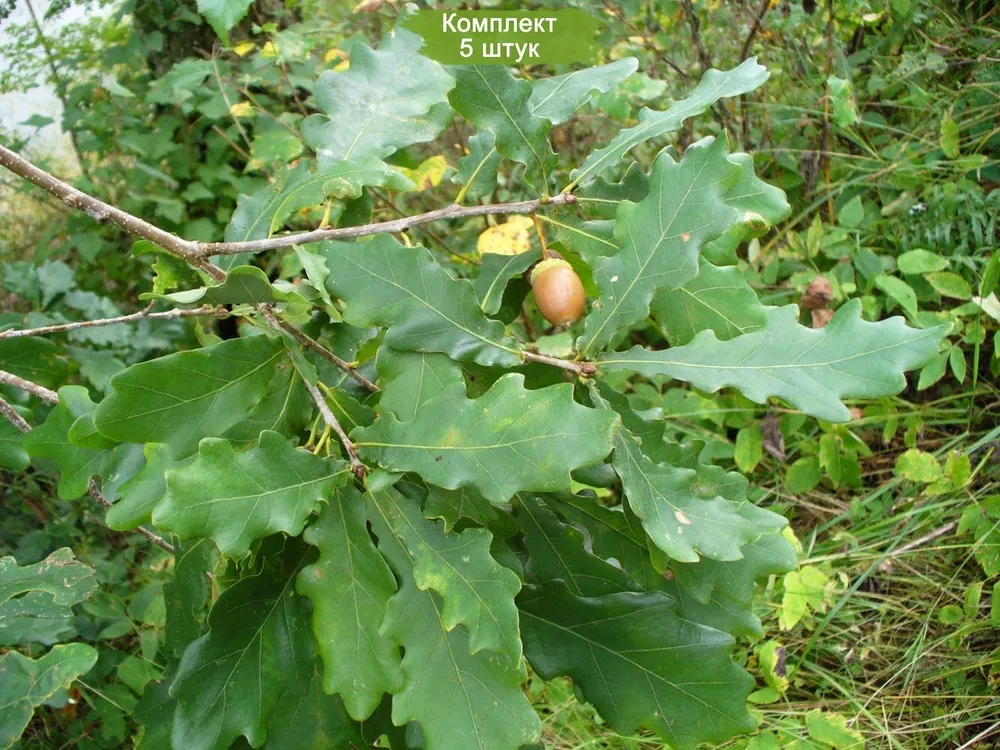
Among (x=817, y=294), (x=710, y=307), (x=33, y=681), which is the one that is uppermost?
(x=710, y=307)

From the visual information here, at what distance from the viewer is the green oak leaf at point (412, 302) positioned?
0.80 metres

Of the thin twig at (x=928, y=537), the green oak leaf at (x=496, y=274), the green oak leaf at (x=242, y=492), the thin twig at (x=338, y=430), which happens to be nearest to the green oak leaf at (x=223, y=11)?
the green oak leaf at (x=496, y=274)

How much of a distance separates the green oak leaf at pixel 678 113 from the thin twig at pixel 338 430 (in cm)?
37

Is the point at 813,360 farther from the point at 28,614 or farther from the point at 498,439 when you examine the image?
the point at 28,614

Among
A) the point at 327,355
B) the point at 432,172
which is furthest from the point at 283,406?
the point at 432,172

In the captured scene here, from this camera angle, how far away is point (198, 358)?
80cm

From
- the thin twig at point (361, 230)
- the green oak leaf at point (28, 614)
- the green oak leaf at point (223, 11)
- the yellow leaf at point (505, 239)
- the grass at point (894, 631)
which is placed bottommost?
the grass at point (894, 631)

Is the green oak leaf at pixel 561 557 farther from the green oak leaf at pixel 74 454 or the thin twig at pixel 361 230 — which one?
the green oak leaf at pixel 74 454

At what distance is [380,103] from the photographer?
101 centimetres

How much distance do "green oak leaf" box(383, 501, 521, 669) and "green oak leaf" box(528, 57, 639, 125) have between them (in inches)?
19.1

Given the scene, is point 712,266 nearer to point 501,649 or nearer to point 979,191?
point 501,649

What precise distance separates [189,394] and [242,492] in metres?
0.16

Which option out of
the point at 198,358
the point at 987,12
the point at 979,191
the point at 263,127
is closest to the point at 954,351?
the point at 979,191

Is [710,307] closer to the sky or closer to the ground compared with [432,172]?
closer to the sky
